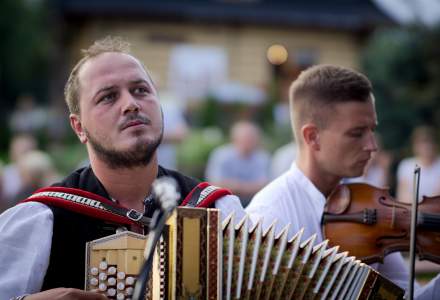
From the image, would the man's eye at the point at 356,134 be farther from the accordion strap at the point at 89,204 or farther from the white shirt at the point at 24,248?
the white shirt at the point at 24,248

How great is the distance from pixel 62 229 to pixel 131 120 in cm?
48

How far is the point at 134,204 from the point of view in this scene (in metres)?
3.12

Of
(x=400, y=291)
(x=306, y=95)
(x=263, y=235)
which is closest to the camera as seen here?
(x=263, y=235)

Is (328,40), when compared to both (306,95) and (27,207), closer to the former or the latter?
(306,95)

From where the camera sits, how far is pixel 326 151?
3.76 meters

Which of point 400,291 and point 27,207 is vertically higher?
point 27,207

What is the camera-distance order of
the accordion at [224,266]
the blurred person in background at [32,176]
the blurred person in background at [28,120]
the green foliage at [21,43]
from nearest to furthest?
the accordion at [224,266]
the blurred person in background at [32,176]
the blurred person in background at [28,120]
the green foliage at [21,43]

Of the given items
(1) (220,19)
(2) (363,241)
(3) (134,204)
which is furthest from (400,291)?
(1) (220,19)

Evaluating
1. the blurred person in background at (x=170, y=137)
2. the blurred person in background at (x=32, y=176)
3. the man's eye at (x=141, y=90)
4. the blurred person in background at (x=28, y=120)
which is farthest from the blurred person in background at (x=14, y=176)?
the blurred person in background at (x=28, y=120)

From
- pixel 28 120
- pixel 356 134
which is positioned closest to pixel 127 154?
pixel 356 134

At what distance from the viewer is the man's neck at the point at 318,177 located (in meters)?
3.77

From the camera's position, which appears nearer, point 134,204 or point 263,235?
point 263,235

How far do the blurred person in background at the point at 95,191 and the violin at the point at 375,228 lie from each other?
1.89 feet

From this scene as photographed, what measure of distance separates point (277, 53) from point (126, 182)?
17.6m
